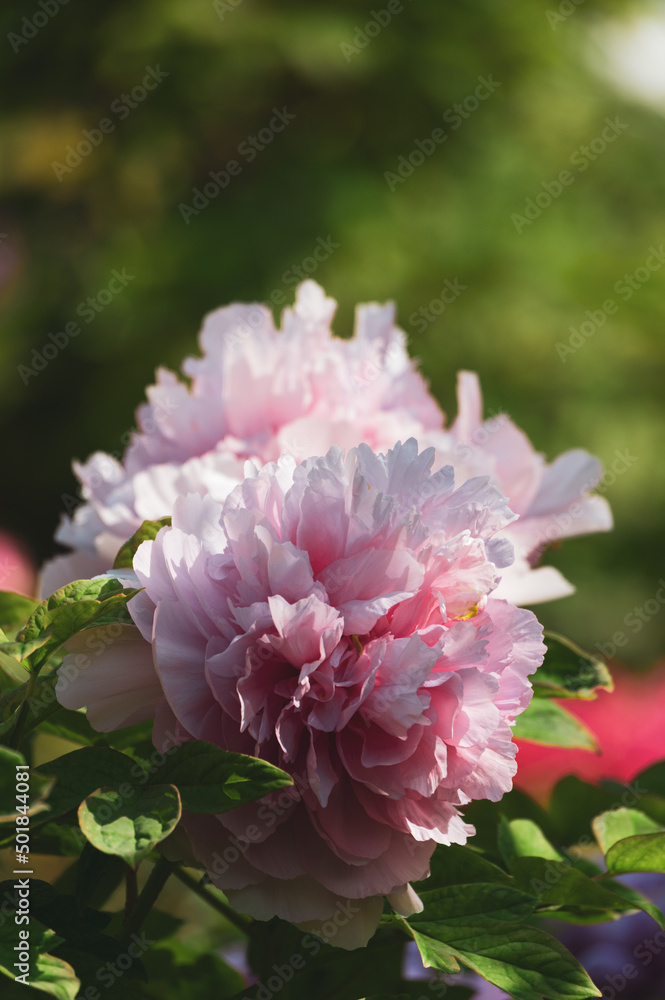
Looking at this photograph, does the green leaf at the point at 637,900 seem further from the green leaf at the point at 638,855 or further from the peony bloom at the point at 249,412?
the peony bloom at the point at 249,412

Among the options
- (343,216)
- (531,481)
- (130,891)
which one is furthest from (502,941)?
(343,216)

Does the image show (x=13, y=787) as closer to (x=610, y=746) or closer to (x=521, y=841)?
(x=521, y=841)

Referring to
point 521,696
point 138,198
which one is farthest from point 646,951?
point 138,198

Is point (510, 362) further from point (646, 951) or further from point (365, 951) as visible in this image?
point (365, 951)

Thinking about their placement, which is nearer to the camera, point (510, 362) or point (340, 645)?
point (340, 645)

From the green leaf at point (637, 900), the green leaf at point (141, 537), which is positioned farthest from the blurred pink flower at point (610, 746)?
the green leaf at point (141, 537)

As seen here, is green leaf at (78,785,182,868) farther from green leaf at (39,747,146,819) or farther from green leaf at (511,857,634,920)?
green leaf at (511,857,634,920)

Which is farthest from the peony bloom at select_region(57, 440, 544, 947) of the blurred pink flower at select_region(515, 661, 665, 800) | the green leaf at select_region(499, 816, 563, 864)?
the blurred pink flower at select_region(515, 661, 665, 800)
